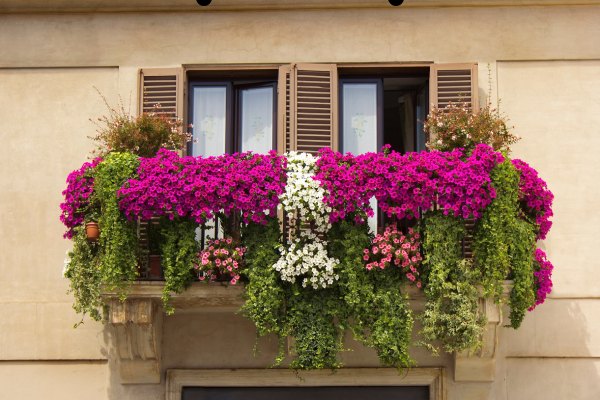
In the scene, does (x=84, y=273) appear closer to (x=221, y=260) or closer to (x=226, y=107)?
(x=221, y=260)

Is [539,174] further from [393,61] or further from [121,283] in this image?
[121,283]

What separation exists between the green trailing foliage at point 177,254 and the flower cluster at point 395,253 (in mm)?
1517

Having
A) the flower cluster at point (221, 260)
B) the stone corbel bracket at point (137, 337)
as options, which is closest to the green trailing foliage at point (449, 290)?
the flower cluster at point (221, 260)

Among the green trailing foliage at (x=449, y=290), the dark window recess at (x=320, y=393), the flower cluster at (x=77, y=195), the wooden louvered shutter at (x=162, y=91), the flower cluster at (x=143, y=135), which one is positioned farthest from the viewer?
the wooden louvered shutter at (x=162, y=91)

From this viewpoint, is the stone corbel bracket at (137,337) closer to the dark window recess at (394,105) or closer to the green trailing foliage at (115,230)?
the green trailing foliage at (115,230)

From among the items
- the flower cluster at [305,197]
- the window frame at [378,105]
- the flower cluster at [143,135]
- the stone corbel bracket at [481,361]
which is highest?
the window frame at [378,105]

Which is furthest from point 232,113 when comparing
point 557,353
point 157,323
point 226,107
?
point 557,353

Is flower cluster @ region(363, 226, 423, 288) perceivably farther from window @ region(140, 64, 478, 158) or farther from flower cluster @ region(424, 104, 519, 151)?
window @ region(140, 64, 478, 158)

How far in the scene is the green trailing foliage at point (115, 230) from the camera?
36.4 ft

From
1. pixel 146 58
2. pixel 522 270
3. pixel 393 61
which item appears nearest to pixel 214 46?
pixel 146 58

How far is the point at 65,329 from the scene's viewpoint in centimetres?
1224

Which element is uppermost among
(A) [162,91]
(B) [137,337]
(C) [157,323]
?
(A) [162,91]

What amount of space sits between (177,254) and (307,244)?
3.72ft

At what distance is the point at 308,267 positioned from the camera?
1107cm
